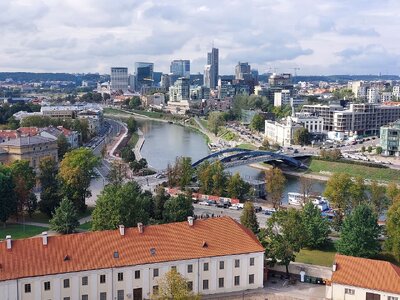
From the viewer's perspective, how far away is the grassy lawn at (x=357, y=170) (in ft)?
186

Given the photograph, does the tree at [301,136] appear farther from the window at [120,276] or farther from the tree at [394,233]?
the window at [120,276]

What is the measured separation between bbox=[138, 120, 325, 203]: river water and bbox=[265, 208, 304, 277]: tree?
58.5 feet

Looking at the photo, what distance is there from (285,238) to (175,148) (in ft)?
179

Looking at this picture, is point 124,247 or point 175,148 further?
point 175,148

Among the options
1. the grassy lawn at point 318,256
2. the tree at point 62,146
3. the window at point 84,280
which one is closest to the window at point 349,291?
the grassy lawn at point 318,256

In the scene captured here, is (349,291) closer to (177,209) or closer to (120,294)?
(120,294)

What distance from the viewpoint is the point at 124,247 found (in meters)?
22.8

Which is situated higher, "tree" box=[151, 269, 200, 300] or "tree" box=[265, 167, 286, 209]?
"tree" box=[151, 269, 200, 300]

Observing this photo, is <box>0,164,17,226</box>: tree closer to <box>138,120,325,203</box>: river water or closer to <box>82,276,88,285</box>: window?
<box>82,276,88,285</box>: window

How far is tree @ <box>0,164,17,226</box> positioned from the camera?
33.7 meters

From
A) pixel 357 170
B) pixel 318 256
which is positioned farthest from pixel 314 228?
pixel 357 170

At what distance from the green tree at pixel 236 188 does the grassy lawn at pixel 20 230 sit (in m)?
15.1

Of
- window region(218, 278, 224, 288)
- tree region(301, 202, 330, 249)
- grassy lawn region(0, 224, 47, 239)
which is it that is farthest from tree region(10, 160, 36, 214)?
tree region(301, 202, 330, 249)

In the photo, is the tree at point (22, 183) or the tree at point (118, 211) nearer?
the tree at point (118, 211)
